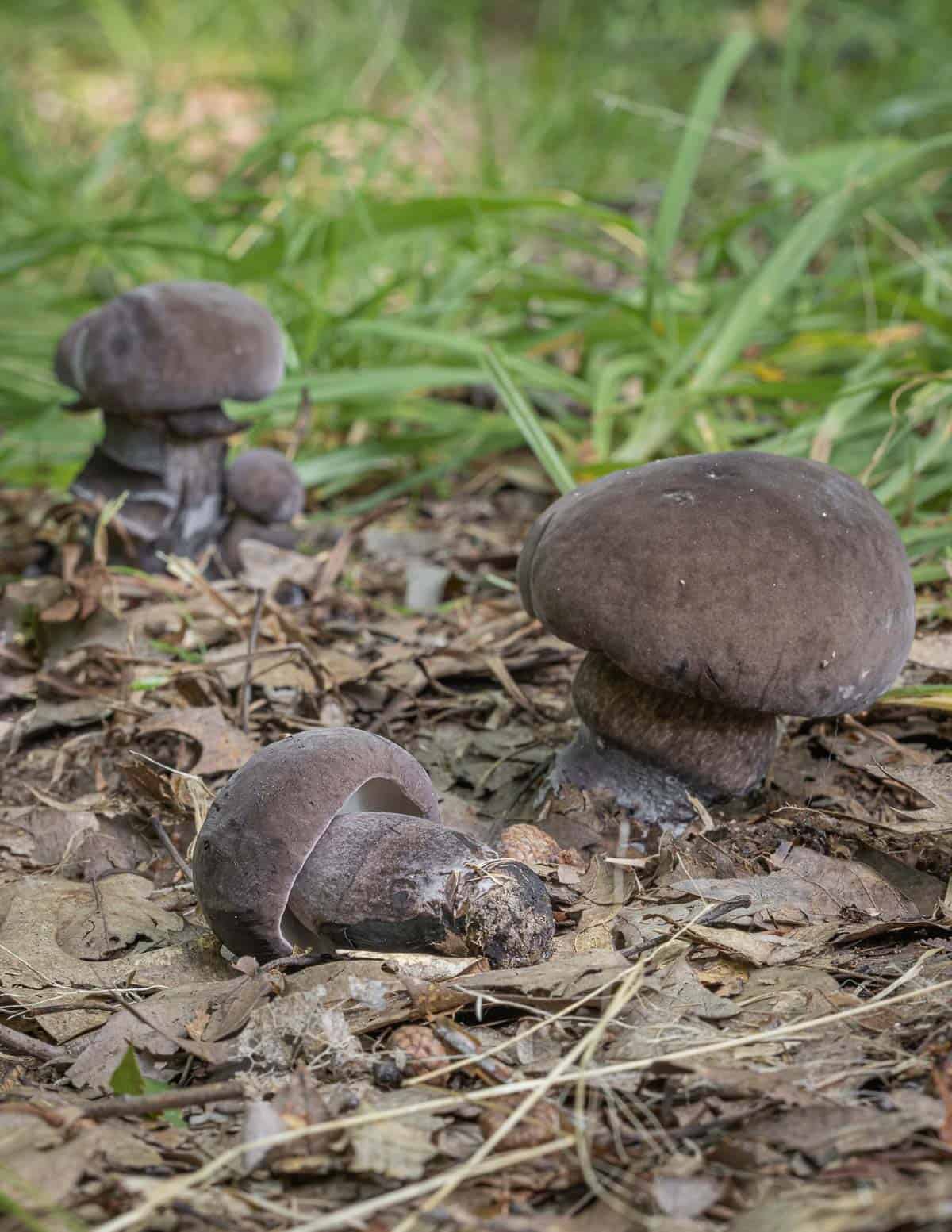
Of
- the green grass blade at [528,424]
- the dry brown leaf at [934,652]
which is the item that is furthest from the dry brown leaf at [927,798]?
the green grass blade at [528,424]

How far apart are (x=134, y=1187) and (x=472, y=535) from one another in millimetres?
2824

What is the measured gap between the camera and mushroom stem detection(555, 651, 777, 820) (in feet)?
7.38

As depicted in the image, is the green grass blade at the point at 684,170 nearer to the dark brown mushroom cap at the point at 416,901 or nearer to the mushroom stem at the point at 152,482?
the mushroom stem at the point at 152,482

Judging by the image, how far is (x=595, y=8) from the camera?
30.2ft

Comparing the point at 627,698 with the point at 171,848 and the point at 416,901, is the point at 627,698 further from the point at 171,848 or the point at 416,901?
the point at 171,848

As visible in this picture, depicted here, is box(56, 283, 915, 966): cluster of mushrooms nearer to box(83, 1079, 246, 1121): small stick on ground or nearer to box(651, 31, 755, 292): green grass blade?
box(83, 1079, 246, 1121): small stick on ground

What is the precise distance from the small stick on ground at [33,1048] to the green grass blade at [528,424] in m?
1.88

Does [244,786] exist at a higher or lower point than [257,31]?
lower

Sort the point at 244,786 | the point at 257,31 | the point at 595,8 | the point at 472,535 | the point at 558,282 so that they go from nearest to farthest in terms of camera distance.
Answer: the point at 244,786 → the point at 472,535 → the point at 558,282 → the point at 257,31 → the point at 595,8

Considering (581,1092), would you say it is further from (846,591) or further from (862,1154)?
(846,591)

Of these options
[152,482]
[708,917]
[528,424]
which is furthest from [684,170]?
[708,917]

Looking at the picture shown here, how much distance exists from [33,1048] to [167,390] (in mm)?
2063

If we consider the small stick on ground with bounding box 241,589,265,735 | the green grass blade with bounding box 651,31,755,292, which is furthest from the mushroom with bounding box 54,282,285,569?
the green grass blade with bounding box 651,31,755,292

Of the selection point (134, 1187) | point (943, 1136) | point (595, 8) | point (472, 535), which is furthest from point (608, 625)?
point (595, 8)
